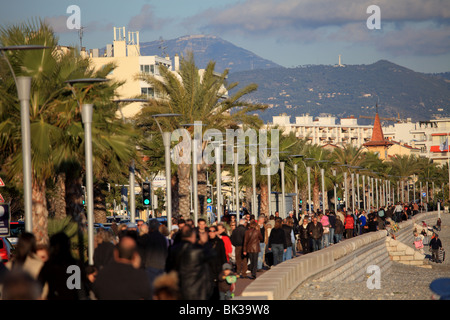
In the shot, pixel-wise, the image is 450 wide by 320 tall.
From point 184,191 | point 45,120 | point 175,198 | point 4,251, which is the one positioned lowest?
point 4,251

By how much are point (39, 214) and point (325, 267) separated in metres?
7.76

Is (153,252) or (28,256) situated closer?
(28,256)

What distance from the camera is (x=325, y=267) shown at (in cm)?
2209

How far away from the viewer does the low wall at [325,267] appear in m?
12.9

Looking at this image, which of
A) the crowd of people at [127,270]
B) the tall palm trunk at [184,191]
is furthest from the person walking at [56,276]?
the tall palm trunk at [184,191]

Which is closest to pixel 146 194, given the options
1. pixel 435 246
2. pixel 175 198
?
pixel 175 198

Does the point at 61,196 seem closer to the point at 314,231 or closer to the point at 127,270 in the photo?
the point at 314,231

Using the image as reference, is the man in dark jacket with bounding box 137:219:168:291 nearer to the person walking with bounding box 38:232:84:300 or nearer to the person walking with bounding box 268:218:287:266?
the person walking with bounding box 38:232:84:300

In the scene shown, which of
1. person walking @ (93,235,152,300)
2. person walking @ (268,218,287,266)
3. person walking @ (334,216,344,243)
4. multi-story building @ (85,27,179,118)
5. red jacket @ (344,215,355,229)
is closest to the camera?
person walking @ (93,235,152,300)

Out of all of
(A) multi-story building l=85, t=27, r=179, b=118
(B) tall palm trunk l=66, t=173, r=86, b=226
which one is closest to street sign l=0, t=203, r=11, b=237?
(B) tall palm trunk l=66, t=173, r=86, b=226

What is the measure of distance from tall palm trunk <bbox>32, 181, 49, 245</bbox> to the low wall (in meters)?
5.81

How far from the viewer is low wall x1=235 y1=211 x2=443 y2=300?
12.9 meters

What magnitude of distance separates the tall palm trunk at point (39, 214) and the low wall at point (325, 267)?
581cm
